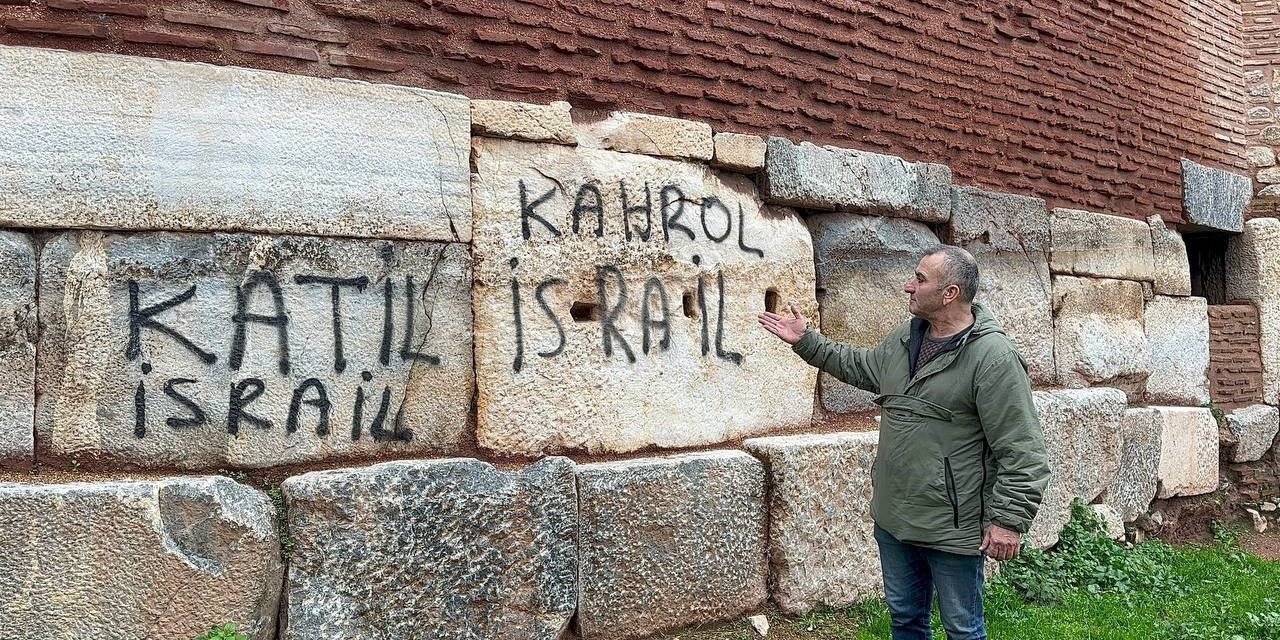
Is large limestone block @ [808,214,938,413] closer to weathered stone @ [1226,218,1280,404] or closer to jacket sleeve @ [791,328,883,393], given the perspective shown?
jacket sleeve @ [791,328,883,393]

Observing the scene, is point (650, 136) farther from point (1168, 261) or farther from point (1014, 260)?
point (1168, 261)

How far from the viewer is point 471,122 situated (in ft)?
12.4

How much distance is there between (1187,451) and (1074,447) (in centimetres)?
162

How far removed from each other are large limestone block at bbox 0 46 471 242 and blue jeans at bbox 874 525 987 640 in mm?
2041

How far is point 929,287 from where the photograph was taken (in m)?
3.27

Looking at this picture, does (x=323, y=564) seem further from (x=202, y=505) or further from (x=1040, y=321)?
(x=1040, y=321)

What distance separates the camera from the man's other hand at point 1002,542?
2.98 metres

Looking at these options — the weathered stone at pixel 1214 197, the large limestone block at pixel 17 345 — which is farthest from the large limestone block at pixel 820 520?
the weathered stone at pixel 1214 197

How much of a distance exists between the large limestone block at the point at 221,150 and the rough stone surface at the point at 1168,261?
5.29m

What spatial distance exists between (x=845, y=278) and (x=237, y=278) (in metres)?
2.99

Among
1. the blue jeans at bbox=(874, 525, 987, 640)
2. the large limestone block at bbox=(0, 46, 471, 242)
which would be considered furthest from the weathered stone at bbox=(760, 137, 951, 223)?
the blue jeans at bbox=(874, 525, 987, 640)

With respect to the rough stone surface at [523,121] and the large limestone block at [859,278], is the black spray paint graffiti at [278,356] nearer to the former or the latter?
the rough stone surface at [523,121]

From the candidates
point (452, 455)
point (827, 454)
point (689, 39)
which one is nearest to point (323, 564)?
point (452, 455)

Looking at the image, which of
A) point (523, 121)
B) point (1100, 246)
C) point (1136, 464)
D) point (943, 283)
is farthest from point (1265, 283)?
point (523, 121)
